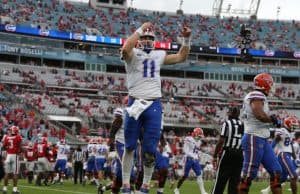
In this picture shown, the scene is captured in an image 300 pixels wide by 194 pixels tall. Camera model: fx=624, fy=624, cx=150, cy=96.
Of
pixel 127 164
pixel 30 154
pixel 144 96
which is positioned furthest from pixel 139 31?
pixel 30 154

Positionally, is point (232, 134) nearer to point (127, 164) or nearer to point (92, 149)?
point (127, 164)

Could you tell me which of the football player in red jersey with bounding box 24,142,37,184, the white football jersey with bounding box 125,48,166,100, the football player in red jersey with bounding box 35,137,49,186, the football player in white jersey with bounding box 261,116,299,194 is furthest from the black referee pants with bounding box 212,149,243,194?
the football player in red jersey with bounding box 24,142,37,184

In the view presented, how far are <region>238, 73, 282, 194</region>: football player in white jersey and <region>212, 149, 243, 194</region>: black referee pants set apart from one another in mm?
987

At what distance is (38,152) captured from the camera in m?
23.5

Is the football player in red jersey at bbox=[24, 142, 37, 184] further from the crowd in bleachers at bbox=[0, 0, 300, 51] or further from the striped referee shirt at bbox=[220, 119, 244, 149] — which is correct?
the crowd in bleachers at bbox=[0, 0, 300, 51]

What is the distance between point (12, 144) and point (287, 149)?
7.61m

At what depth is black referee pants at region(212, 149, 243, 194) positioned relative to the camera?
35.5 ft

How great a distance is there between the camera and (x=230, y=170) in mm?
10922

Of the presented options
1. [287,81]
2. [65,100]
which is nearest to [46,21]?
[65,100]

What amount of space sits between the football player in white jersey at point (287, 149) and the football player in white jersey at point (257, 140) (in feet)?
15.0

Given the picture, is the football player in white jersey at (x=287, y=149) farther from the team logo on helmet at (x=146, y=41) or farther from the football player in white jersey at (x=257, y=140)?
the team logo on helmet at (x=146, y=41)

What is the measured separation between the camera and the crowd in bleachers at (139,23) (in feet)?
201

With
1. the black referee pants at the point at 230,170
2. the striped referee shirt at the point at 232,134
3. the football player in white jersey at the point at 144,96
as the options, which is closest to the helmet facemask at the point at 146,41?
the football player in white jersey at the point at 144,96

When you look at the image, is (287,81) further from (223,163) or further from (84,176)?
(223,163)
